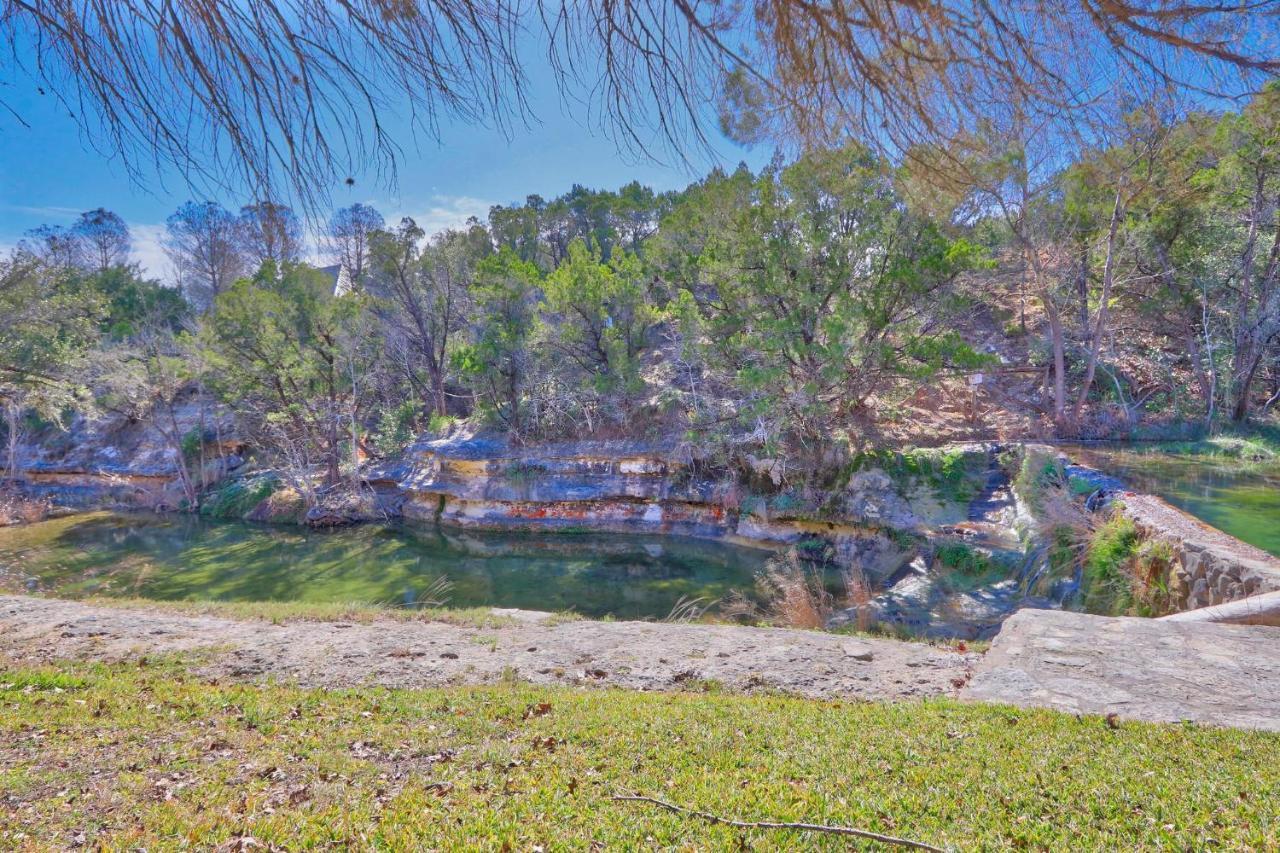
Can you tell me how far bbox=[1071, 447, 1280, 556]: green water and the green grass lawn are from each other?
6.76 m

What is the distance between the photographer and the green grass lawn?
2.12 m

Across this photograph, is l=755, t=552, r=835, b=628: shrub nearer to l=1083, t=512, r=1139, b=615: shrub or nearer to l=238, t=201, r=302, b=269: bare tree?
l=1083, t=512, r=1139, b=615: shrub

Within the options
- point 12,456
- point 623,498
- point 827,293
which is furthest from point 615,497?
point 12,456

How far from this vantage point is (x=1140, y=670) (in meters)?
3.83

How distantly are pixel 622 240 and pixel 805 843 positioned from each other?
Answer: 28.3 m

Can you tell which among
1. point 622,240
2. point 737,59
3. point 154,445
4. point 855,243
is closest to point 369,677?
point 737,59

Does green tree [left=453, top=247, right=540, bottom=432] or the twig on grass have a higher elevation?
green tree [left=453, top=247, right=540, bottom=432]

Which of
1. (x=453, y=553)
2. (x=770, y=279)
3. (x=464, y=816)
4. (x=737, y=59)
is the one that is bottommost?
(x=453, y=553)

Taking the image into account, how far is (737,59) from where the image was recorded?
191 cm

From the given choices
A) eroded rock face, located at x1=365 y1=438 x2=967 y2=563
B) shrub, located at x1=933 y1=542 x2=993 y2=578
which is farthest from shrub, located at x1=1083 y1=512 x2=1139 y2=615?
eroded rock face, located at x1=365 y1=438 x2=967 y2=563

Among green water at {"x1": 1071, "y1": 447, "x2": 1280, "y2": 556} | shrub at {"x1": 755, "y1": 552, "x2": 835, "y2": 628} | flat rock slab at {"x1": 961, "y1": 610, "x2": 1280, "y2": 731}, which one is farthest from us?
shrub at {"x1": 755, "y1": 552, "x2": 835, "y2": 628}

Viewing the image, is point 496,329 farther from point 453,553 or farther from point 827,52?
point 827,52

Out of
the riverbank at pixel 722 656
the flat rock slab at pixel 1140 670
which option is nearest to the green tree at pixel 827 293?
the riverbank at pixel 722 656

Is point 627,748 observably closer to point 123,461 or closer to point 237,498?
point 237,498
